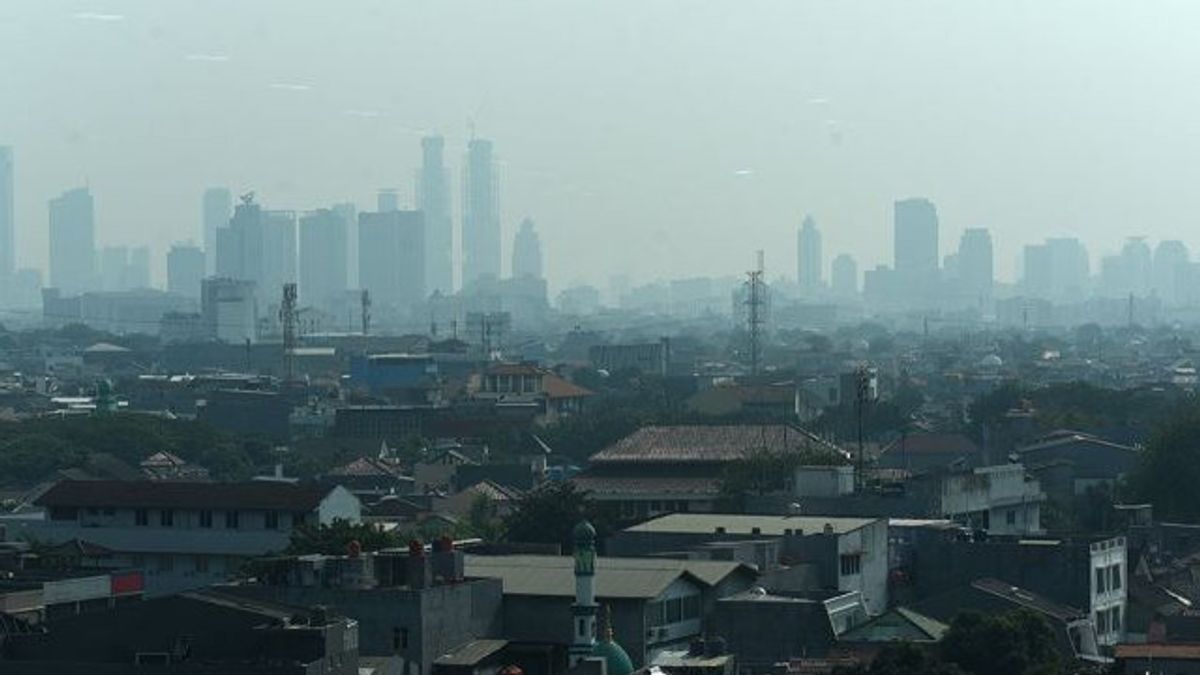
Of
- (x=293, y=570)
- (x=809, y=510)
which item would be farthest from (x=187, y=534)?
(x=293, y=570)

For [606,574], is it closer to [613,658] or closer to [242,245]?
[613,658]

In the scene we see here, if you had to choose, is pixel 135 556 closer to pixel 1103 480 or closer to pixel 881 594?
pixel 881 594

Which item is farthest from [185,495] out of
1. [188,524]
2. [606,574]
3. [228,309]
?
[228,309]

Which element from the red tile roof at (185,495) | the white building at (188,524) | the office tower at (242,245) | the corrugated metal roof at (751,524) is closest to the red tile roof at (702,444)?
the red tile roof at (185,495)

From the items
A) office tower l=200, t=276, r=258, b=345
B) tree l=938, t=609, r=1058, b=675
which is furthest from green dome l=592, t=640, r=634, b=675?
office tower l=200, t=276, r=258, b=345

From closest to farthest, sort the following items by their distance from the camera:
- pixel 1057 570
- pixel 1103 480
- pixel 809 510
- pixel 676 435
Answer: pixel 1057 570 < pixel 809 510 < pixel 676 435 < pixel 1103 480
